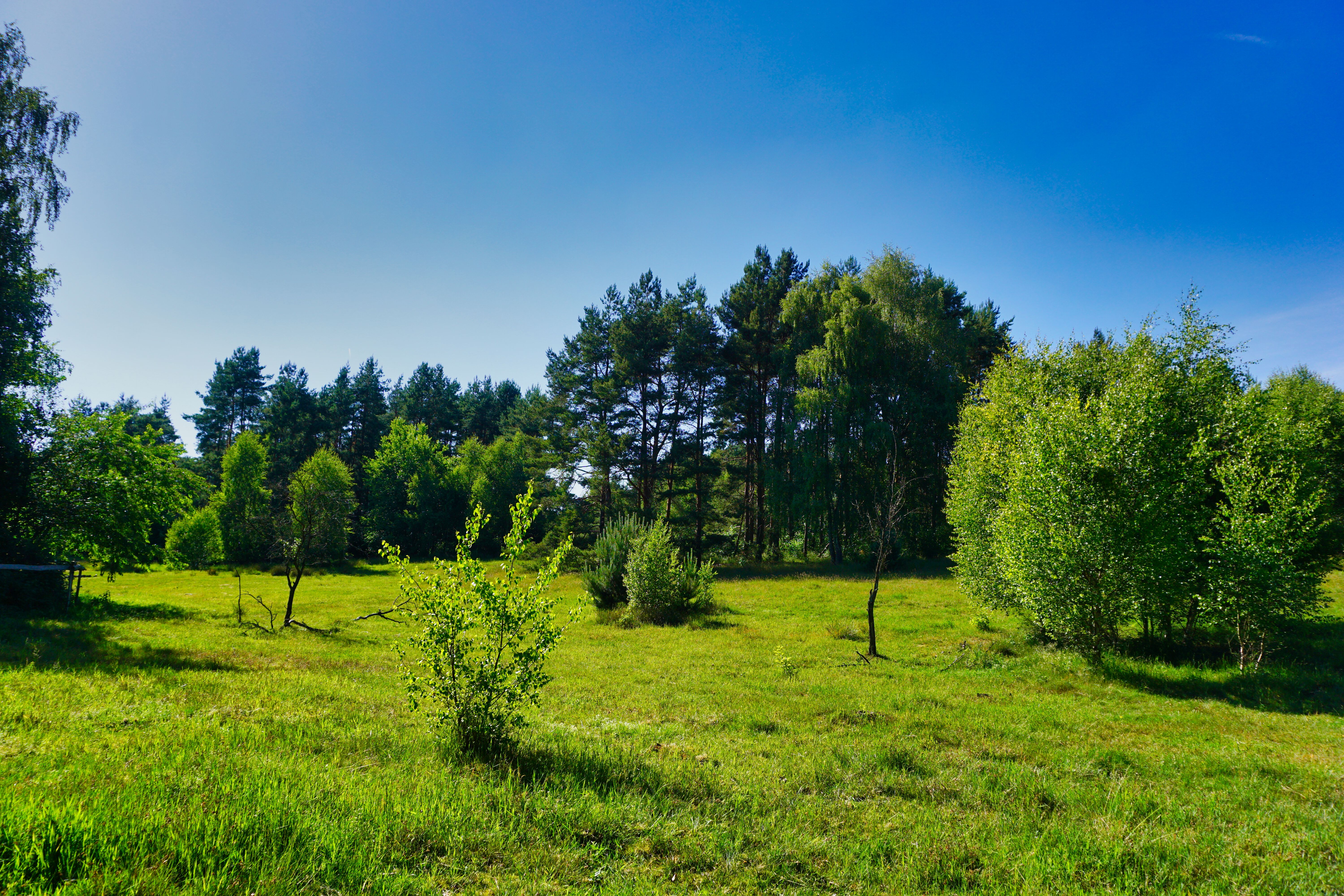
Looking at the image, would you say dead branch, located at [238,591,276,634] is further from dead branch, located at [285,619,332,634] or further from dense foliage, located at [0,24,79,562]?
dense foliage, located at [0,24,79,562]

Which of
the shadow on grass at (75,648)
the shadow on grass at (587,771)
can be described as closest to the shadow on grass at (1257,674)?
the shadow on grass at (587,771)

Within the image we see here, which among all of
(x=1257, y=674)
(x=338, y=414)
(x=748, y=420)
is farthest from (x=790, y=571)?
(x=338, y=414)

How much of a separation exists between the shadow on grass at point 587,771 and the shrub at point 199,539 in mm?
49782

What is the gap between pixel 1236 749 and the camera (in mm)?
8406

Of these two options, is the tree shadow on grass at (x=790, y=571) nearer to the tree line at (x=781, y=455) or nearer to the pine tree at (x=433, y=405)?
the tree line at (x=781, y=455)

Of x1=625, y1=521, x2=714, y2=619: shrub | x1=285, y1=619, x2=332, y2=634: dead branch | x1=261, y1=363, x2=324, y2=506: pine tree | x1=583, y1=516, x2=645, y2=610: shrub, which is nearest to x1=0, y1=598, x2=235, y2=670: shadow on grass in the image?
x1=285, y1=619, x2=332, y2=634: dead branch

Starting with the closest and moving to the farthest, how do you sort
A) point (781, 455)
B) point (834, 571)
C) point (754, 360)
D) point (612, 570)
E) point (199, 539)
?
point (612, 570) < point (834, 571) < point (781, 455) < point (754, 360) < point (199, 539)

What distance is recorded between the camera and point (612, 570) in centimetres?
2358

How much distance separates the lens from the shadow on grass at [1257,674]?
11117 mm

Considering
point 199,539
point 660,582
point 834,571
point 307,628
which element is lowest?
point 307,628

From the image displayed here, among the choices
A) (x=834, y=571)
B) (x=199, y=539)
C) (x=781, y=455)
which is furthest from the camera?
(x=199, y=539)

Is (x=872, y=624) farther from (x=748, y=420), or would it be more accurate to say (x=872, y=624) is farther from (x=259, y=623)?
(x=748, y=420)

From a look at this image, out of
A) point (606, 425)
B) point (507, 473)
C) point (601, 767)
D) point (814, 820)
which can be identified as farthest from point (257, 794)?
point (507, 473)

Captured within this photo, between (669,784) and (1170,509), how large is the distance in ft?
45.1
